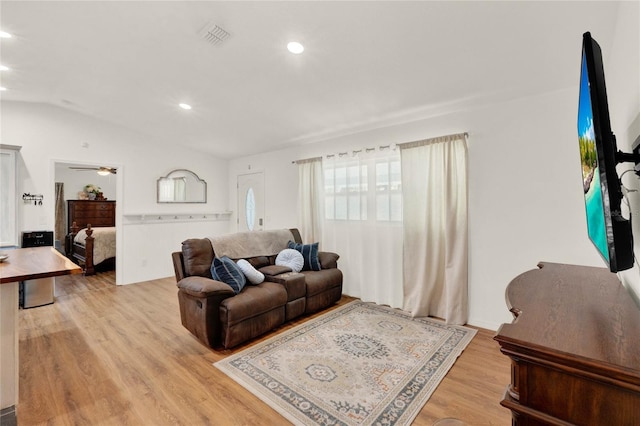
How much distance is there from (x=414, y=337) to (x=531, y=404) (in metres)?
2.25

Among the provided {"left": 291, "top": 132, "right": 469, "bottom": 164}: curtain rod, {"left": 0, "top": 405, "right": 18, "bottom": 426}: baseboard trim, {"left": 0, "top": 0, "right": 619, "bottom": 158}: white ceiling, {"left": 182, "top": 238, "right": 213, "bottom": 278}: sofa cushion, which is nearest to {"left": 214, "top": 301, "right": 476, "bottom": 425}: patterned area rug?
{"left": 182, "top": 238, "right": 213, "bottom": 278}: sofa cushion

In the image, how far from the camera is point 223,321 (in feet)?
8.57

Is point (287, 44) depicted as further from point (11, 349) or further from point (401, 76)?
point (11, 349)

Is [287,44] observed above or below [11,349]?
above

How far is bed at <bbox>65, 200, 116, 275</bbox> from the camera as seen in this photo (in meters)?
5.57

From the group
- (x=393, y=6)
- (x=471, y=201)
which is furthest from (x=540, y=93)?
(x=393, y=6)

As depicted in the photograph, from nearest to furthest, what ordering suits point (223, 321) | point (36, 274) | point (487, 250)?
point (36, 274), point (223, 321), point (487, 250)

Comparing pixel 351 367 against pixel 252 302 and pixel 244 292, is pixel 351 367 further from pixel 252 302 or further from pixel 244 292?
pixel 244 292

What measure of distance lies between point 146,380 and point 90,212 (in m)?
7.11

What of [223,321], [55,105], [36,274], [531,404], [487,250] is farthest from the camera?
[55,105]

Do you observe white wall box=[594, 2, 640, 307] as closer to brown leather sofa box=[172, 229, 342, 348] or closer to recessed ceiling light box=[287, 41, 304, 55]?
recessed ceiling light box=[287, 41, 304, 55]

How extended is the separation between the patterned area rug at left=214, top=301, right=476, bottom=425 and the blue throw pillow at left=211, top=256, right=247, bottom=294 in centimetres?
61

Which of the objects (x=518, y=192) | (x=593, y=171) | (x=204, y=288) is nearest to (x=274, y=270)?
(x=204, y=288)

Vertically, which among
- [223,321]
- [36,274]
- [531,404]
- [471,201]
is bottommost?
[223,321]
